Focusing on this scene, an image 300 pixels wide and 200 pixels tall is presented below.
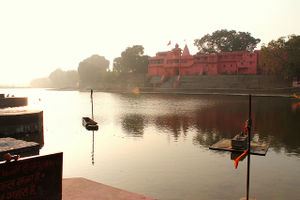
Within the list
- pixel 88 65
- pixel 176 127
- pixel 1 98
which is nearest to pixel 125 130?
pixel 176 127

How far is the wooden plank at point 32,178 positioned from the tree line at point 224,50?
6061 centimetres

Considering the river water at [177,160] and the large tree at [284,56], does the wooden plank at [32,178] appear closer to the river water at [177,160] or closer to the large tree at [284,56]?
the river water at [177,160]

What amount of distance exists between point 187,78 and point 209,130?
5416 cm

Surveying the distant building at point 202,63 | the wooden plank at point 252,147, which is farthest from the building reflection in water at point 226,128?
the distant building at point 202,63

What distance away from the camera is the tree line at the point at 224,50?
55594 millimetres

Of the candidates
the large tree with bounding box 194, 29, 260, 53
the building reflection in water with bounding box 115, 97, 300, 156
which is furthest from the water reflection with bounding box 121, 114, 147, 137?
the large tree with bounding box 194, 29, 260, 53

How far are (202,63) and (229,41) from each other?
19242mm

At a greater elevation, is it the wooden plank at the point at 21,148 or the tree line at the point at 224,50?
the tree line at the point at 224,50

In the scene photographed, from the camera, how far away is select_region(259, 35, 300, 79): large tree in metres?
54.8

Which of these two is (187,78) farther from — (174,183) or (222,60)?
(174,183)

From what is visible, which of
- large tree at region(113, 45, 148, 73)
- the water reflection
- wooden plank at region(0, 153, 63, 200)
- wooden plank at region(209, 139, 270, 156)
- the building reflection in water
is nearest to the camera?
wooden plank at region(0, 153, 63, 200)

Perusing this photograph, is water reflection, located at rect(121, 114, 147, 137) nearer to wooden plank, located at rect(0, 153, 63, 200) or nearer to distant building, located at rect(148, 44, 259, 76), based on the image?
wooden plank, located at rect(0, 153, 63, 200)

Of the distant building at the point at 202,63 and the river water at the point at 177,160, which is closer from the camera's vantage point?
the river water at the point at 177,160

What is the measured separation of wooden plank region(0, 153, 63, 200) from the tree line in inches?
2386
